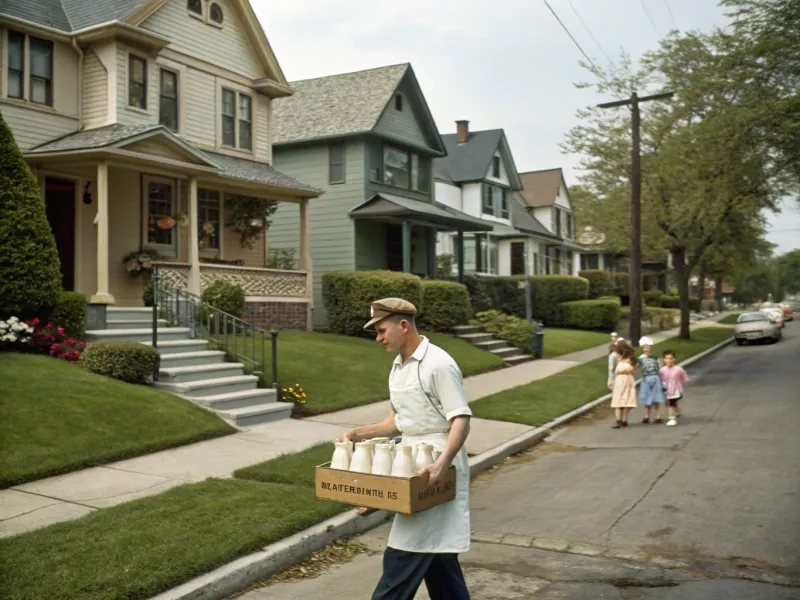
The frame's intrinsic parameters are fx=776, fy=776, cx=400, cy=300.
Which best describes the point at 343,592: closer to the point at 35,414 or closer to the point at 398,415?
the point at 398,415

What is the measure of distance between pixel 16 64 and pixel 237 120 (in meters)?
6.23

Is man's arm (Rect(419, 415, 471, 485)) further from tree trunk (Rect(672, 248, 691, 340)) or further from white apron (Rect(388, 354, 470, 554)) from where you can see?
tree trunk (Rect(672, 248, 691, 340))

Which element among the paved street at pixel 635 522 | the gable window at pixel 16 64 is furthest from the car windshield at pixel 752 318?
the gable window at pixel 16 64

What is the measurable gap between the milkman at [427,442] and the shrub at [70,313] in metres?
10.2

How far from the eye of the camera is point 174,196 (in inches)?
758

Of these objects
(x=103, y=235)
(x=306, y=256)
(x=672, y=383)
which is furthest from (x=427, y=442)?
(x=306, y=256)

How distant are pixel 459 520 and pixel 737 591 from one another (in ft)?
8.32

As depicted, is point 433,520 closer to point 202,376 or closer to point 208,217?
point 202,376

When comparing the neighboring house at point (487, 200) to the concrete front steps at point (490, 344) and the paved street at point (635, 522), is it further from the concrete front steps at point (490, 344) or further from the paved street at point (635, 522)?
the paved street at point (635, 522)

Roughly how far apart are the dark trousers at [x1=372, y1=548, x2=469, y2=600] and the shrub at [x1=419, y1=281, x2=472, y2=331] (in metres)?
19.5

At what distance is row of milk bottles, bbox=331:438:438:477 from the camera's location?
3971 millimetres

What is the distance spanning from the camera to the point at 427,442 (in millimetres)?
4219

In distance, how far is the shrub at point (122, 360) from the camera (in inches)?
470

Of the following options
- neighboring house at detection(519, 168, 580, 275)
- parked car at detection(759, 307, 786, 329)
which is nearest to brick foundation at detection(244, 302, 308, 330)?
parked car at detection(759, 307, 786, 329)
